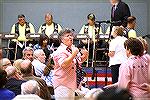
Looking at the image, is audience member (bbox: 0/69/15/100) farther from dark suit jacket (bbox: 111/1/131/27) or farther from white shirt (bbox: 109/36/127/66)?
dark suit jacket (bbox: 111/1/131/27)

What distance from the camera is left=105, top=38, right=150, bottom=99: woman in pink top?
3719mm

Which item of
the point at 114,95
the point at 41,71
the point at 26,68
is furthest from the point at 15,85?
the point at 114,95

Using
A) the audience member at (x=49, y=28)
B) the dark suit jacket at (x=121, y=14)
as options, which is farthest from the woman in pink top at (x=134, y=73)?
the audience member at (x=49, y=28)

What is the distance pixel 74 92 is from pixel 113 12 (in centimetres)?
365

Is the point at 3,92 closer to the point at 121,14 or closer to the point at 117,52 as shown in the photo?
the point at 117,52

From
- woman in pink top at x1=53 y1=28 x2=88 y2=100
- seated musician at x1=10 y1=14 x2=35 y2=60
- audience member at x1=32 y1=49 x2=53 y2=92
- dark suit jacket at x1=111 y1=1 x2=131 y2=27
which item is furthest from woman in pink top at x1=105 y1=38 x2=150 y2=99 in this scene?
seated musician at x1=10 y1=14 x2=35 y2=60

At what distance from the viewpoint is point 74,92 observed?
434 centimetres

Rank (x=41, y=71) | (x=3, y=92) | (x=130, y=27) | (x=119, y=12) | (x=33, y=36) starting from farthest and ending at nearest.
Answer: (x=33, y=36) < (x=119, y=12) < (x=130, y=27) < (x=41, y=71) < (x=3, y=92)

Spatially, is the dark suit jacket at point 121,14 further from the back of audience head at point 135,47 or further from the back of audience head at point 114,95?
the back of audience head at point 114,95

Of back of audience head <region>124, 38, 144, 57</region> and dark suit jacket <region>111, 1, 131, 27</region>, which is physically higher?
dark suit jacket <region>111, 1, 131, 27</region>

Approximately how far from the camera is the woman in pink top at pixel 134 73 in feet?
12.2

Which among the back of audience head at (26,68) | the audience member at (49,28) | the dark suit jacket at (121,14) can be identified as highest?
the dark suit jacket at (121,14)

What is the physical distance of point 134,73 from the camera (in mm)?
3742

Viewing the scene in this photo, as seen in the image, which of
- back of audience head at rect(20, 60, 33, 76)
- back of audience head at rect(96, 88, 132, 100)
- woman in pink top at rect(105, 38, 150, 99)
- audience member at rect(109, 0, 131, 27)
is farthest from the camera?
audience member at rect(109, 0, 131, 27)
